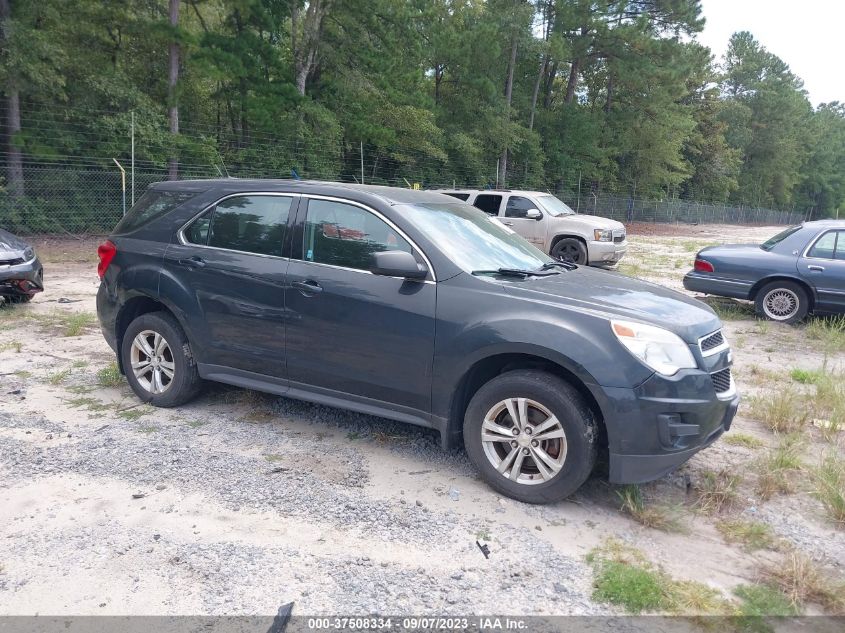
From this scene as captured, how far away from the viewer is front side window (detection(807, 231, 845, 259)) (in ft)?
29.4

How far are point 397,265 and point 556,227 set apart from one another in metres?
10.8

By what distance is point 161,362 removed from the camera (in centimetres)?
505

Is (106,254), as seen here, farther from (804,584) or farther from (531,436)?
(804,584)

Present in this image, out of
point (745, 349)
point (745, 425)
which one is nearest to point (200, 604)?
point (745, 425)

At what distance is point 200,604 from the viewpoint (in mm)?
2754

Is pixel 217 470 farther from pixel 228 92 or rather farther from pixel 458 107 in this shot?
pixel 458 107

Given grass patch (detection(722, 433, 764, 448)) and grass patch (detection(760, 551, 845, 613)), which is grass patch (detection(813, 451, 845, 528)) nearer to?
grass patch (detection(722, 433, 764, 448))

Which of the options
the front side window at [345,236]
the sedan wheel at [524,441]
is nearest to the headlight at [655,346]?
the sedan wheel at [524,441]

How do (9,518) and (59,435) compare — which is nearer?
(9,518)

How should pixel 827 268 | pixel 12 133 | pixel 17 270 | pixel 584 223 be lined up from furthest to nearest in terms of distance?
pixel 12 133 → pixel 584 223 → pixel 827 268 → pixel 17 270

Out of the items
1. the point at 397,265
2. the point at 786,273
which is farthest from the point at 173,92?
the point at 397,265

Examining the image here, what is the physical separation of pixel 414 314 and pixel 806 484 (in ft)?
9.02

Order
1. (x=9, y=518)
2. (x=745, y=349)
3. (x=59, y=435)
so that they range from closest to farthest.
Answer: (x=9, y=518) → (x=59, y=435) → (x=745, y=349)

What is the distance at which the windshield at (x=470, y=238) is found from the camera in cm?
420
